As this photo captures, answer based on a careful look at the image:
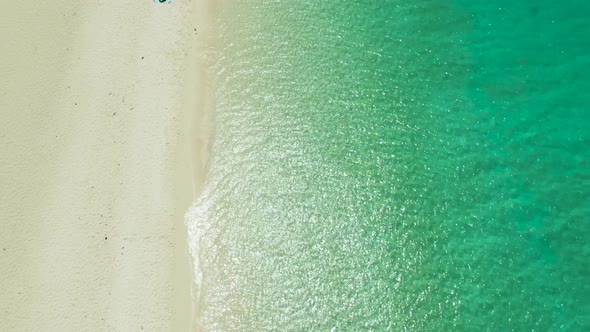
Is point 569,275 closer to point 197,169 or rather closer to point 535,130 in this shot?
point 535,130

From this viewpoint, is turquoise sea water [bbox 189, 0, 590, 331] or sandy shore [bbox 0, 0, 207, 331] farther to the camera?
turquoise sea water [bbox 189, 0, 590, 331]

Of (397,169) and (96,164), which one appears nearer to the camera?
(96,164)

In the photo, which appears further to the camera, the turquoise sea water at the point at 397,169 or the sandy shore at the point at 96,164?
the turquoise sea water at the point at 397,169

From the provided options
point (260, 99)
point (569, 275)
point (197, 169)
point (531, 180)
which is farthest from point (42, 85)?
point (569, 275)
